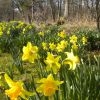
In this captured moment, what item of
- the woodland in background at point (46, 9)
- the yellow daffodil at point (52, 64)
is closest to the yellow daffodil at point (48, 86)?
the yellow daffodil at point (52, 64)

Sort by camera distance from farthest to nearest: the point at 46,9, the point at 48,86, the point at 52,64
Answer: the point at 46,9, the point at 52,64, the point at 48,86

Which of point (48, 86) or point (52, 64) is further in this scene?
point (52, 64)

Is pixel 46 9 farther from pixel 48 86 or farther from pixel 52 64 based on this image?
pixel 48 86

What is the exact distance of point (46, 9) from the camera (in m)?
23.9

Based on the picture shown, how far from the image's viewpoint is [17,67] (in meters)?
5.47

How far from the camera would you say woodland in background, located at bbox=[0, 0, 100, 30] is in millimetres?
20783

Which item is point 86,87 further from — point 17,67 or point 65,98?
point 17,67

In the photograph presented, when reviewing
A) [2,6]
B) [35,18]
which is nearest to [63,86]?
[35,18]

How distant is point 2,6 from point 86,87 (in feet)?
135

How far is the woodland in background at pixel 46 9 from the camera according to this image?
818 inches

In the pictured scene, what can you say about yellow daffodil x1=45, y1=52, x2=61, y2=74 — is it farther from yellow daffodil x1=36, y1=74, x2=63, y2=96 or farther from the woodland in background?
the woodland in background

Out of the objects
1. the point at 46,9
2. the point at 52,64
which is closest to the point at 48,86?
the point at 52,64

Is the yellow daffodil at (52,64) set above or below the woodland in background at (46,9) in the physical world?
below

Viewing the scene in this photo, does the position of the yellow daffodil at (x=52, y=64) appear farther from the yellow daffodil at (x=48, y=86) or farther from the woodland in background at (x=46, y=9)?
the woodland in background at (x=46, y=9)
